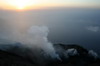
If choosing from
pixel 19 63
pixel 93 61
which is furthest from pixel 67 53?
pixel 19 63

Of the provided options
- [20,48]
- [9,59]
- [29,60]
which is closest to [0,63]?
[9,59]

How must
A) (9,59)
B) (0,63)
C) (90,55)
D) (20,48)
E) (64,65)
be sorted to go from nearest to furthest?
(0,63), (9,59), (64,65), (20,48), (90,55)

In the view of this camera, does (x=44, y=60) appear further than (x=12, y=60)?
Yes

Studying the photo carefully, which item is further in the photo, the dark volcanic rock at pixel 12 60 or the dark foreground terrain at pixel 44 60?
the dark foreground terrain at pixel 44 60

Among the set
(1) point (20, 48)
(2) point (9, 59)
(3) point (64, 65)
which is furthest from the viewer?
(1) point (20, 48)

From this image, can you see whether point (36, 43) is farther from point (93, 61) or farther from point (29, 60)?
point (93, 61)

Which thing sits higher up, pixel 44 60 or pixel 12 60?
pixel 44 60

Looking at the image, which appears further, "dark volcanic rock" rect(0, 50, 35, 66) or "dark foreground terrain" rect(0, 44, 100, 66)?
"dark foreground terrain" rect(0, 44, 100, 66)

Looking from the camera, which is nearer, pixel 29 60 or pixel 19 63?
pixel 19 63

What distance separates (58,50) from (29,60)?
15733mm

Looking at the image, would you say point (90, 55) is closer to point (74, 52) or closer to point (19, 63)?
point (74, 52)

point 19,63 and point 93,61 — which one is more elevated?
point 93,61

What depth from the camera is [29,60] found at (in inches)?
1839

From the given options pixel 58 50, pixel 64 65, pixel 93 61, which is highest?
pixel 58 50
